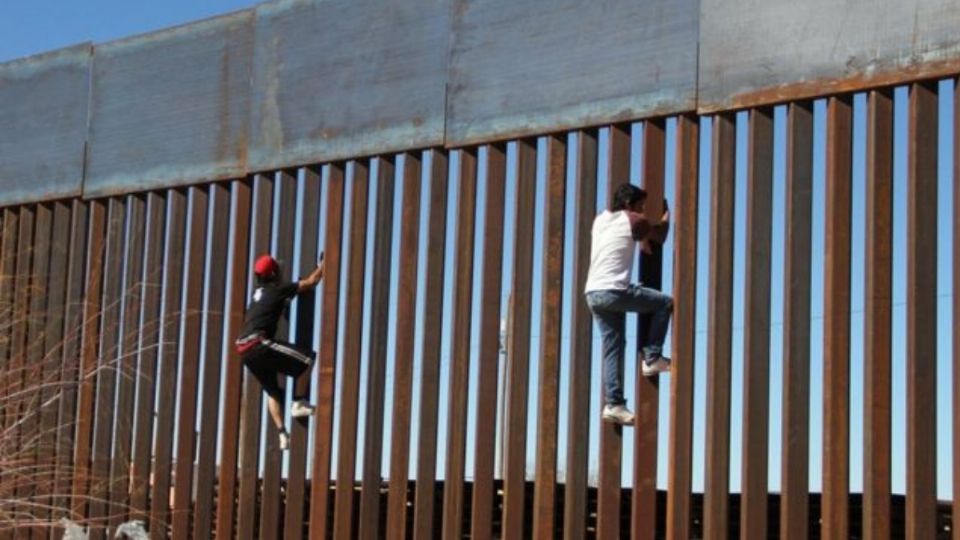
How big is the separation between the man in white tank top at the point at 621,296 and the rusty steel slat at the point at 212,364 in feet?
9.62

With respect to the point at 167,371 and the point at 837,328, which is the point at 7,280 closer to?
the point at 167,371

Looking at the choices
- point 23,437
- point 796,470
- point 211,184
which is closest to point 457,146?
point 211,184

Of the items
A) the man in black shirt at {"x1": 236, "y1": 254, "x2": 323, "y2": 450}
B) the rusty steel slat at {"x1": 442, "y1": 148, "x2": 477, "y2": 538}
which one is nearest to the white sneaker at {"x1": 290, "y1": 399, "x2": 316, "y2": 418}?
the man in black shirt at {"x1": 236, "y1": 254, "x2": 323, "y2": 450}

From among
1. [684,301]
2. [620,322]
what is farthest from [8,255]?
[684,301]

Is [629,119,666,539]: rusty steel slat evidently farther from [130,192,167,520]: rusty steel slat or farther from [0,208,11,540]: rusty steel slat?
[0,208,11,540]: rusty steel slat

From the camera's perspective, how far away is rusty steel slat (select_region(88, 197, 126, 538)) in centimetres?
1159

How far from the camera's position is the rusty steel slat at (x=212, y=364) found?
11.1 m

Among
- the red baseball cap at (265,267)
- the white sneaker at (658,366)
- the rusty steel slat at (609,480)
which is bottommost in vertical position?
the rusty steel slat at (609,480)

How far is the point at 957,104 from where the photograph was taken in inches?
327

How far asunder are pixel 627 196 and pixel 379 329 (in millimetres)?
1928

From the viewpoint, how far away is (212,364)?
1116 centimetres

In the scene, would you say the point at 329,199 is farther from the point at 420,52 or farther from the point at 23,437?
the point at 23,437

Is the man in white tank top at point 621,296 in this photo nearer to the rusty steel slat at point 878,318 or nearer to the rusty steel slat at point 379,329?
the rusty steel slat at point 878,318

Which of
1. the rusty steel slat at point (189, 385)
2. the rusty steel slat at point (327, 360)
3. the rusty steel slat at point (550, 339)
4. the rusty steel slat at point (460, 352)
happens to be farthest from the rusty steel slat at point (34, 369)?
the rusty steel slat at point (550, 339)
